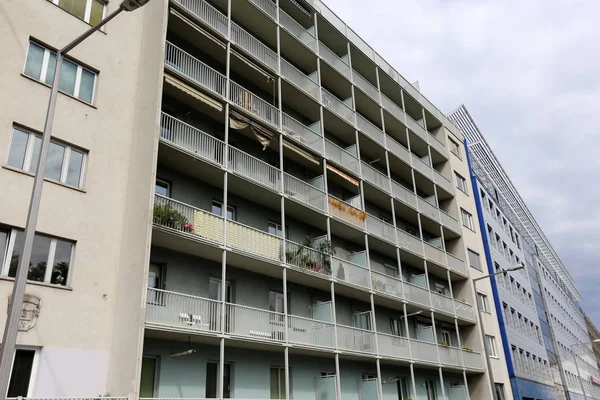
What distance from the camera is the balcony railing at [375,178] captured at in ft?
85.7

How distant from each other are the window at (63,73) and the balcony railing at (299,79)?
9.18 metres

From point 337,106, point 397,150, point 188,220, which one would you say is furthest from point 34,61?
point 397,150

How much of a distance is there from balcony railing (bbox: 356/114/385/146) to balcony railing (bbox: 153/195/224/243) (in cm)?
1281

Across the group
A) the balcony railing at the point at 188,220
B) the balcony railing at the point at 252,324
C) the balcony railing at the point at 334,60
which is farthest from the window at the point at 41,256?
the balcony railing at the point at 334,60

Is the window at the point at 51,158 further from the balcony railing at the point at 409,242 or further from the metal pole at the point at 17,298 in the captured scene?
the balcony railing at the point at 409,242

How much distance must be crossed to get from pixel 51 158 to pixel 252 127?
7841 millimetres

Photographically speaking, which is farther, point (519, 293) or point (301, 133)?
point (519, 293)

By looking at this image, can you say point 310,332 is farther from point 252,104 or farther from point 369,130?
point 369,130

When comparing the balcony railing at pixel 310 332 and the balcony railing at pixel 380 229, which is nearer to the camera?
the balcony railing at pixel 310 332

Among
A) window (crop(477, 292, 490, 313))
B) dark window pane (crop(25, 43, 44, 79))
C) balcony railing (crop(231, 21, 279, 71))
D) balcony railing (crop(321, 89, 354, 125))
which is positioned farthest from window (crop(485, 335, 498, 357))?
dark window pane (crop(25, 43, 44, 79))

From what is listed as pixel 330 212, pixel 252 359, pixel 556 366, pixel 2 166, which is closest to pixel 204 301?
pixel 252 359

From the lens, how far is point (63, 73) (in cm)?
1548

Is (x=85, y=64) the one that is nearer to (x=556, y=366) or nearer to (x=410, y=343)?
(x=410, y=343)

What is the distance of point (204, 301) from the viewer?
1577 cm
